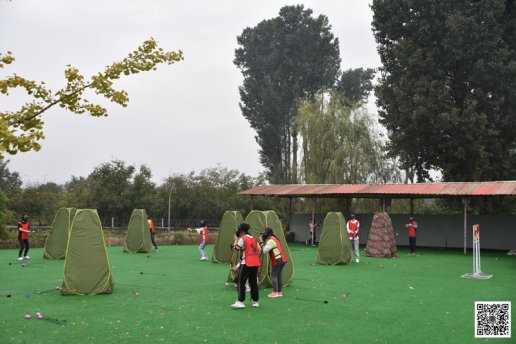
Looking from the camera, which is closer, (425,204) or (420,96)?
(420,96)

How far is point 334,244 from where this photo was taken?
1748 centimetres

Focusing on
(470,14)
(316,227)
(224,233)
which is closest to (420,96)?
(470,14)

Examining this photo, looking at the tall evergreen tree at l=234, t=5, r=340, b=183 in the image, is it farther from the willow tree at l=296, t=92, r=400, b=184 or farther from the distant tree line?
the willow tree at l=296, t=92, r=400, b=184

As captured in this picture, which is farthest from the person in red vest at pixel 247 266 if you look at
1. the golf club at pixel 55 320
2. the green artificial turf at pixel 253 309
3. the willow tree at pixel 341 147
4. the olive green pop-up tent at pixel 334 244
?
the willow tree at pixel 341 147

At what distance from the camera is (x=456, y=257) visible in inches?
821

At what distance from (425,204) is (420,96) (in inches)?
423

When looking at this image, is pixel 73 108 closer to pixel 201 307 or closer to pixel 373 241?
pixel 201 307

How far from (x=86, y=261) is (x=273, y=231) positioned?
14.7 ft

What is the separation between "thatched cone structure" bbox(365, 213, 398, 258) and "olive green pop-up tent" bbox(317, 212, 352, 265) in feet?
9.79

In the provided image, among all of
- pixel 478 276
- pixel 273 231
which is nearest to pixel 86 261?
pixel 273 231

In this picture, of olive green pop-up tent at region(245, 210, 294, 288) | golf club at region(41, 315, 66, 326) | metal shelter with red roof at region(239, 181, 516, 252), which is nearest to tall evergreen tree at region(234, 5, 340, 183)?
metal shelter with red roof at region(239, 181, 516, 252)

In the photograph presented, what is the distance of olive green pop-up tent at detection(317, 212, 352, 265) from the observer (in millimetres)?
17375

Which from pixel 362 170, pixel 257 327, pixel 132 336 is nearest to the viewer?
pixel 132 336

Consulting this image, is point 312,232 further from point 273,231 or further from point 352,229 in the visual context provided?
point 273,231
